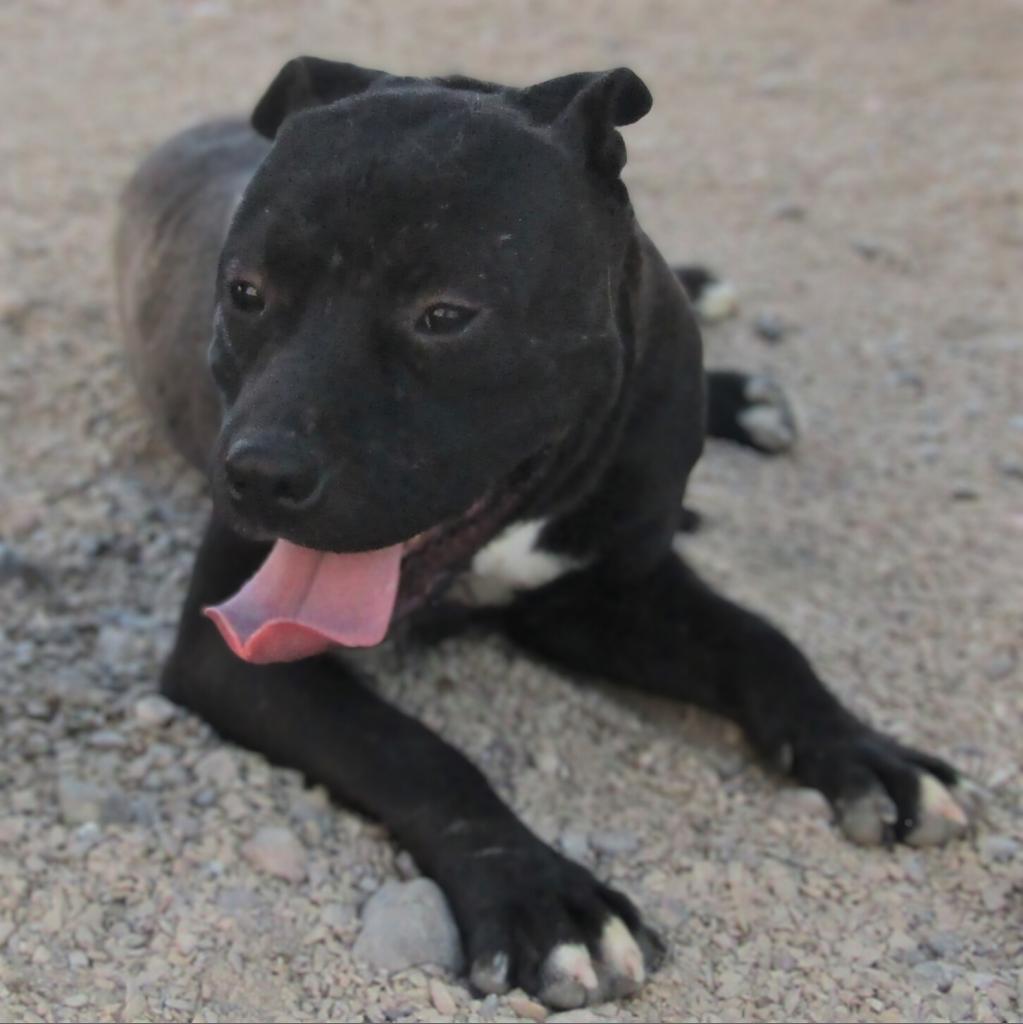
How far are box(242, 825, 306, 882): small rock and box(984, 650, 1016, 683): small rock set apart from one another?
72.2 inches

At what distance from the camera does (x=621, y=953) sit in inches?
118

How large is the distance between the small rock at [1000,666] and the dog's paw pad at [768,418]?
124cm

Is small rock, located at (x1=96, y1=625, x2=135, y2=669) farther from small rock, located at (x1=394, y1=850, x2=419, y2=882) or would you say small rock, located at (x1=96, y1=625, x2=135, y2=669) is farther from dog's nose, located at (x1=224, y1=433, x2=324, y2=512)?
dog's nose, located at (x1=224, y1=433, x2=324, y2=512)

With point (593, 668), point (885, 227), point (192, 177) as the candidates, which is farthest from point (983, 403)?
point (192, 177)

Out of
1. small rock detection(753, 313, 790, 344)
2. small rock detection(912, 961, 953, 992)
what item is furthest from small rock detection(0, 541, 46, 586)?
small rock detection(753, 313, 790, 344)

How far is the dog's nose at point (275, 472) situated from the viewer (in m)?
2.76

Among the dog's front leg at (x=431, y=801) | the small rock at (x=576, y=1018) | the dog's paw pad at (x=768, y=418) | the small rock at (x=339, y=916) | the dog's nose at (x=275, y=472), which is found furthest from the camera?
the dog's paw pad at (x=768, y=418)

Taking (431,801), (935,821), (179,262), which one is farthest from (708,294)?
(431,801)

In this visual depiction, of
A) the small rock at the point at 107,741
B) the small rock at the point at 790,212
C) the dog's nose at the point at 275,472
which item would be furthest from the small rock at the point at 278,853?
the small rock at the point at 790,212

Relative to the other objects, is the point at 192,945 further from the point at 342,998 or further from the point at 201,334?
the point at 201,334

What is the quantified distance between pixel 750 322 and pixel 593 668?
2.46 meters

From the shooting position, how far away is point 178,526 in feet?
14.6

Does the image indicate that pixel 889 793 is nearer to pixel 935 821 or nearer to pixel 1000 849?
pixel 935 821

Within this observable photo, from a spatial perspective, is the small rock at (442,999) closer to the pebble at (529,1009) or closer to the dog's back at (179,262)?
the pebble at (529,1009)
